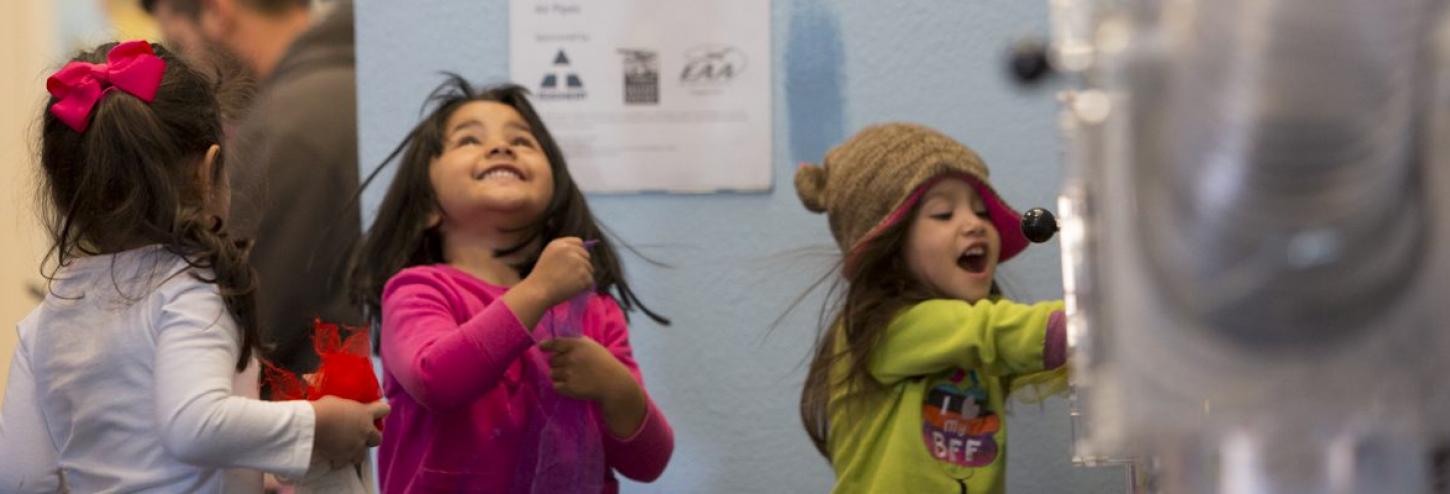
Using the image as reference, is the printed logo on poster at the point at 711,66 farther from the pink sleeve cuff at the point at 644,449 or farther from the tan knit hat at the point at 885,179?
the pink sleeve cuff at the point at 644,449

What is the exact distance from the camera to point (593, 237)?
2072 mm

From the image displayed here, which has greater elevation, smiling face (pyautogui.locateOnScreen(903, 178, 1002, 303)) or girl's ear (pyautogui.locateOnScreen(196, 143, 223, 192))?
girl's ear (pyautogui.locateOnScreen(196, 143, 223, 192))

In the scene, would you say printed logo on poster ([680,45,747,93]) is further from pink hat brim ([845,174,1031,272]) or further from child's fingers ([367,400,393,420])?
child's fingers ([367,400,393,420])

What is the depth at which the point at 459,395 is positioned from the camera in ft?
5.97

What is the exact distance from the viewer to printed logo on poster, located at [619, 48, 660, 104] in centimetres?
240

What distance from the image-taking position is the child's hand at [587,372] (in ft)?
6.12

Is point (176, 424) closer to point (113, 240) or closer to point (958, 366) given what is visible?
point (113, 240)

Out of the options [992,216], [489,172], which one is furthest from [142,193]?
[992,216]

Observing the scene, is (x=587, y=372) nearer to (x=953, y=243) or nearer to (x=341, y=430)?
(x=341, y=430)

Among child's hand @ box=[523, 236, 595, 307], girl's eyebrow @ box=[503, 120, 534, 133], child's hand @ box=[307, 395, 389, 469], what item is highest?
girl's eyebrow @ box=[503, 120, 534, 133]

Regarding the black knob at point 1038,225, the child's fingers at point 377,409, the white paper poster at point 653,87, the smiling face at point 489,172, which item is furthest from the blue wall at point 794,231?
the black knob at point 1038,225

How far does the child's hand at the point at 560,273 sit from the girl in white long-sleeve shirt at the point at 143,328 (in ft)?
0.85

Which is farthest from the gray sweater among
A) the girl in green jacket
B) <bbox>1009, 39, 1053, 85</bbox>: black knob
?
<bbox>1009, 39, 1053, 85</bbox>: black knob

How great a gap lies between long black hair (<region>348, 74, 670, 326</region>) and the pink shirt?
0.09 metres
